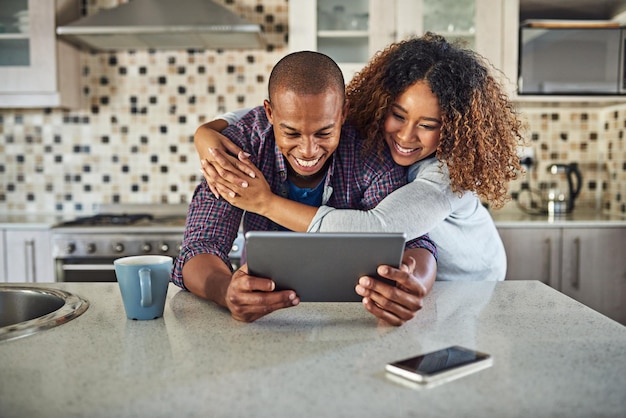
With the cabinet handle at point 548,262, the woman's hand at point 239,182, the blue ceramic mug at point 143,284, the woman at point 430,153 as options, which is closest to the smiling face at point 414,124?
the woman at point 430,153

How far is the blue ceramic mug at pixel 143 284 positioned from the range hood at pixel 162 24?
1.93 meters

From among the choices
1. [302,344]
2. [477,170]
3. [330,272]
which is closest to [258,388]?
[302,344]

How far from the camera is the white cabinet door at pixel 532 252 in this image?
290cm

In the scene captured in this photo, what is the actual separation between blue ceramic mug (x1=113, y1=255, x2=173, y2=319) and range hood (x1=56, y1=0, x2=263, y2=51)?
1931 mm

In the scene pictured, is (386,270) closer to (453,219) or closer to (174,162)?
(453,219)

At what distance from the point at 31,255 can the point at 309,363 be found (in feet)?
7.77

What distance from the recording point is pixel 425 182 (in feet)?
4.82

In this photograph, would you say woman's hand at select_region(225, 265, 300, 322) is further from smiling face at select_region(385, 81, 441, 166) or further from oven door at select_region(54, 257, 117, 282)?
oven door at select_region(54, 257, 117, 282)

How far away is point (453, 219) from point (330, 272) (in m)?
0.69

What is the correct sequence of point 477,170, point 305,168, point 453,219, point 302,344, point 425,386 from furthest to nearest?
point 453,219 < point 477,170 < point 305,168 < point 302,344 < point 425,386

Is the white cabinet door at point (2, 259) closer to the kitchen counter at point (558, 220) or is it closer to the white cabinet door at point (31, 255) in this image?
the white cabinet door at point (31, 255)

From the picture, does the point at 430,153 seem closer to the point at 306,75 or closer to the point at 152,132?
the point at 306,75

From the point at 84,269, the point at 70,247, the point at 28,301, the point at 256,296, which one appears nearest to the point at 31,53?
the point at 70,247

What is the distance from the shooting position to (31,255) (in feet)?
9.43
